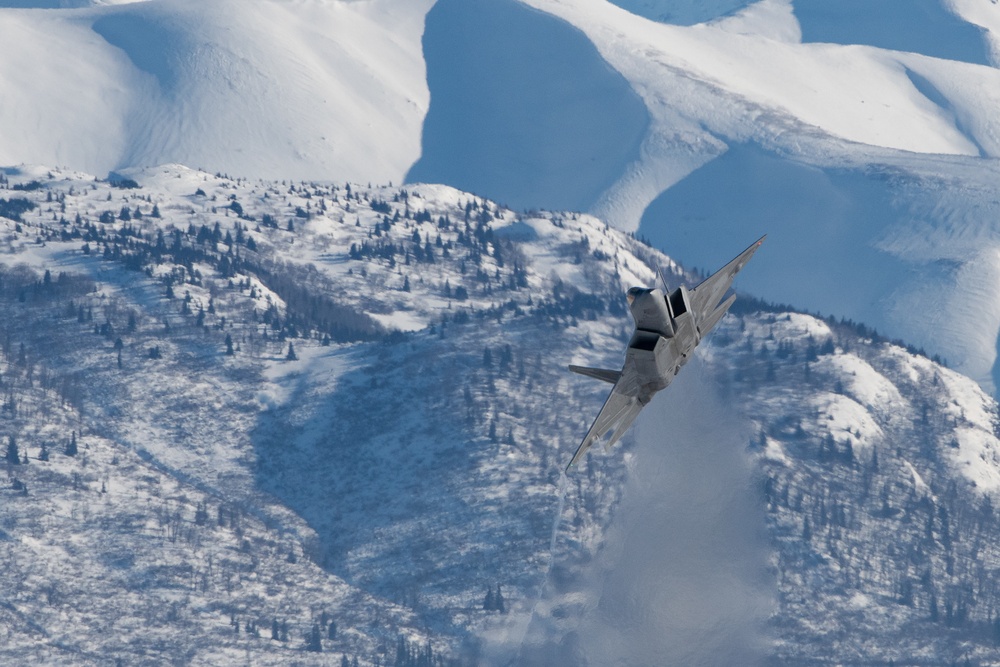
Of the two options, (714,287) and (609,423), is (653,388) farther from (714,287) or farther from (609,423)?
(714,287)

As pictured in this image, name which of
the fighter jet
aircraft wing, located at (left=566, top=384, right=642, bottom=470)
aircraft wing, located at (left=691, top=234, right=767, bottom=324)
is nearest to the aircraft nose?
the fighter jet

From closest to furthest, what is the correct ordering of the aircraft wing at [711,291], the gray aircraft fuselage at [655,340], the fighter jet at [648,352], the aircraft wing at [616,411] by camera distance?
the gray aircraft fuselage at [655,340] < the fighter jet at [648,352] < the aircraft wing at [616,411] < the aircraft wing at [711,291]

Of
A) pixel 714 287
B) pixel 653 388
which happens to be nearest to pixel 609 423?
pixel 653 388

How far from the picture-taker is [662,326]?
304 feet

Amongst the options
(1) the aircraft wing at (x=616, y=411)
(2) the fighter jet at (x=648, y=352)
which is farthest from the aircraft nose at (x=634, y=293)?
(1) the aircraft wing at (x=616, y=411)

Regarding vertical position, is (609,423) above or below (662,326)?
below

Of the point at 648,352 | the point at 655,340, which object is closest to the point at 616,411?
the point at 648,352

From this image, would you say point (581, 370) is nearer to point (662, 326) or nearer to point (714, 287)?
point (662, 326)

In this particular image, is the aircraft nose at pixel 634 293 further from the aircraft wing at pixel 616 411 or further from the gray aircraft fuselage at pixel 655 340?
the aircraft wing at pixel 616 411

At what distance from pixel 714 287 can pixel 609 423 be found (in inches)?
441

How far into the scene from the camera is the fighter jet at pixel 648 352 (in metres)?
92.3

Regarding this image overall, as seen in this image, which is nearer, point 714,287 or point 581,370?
point 581,370

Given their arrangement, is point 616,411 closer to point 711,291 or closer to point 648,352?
point 648,352

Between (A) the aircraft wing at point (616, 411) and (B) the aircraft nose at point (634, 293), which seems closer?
(B) the aircraft nose at point (634, 293)
